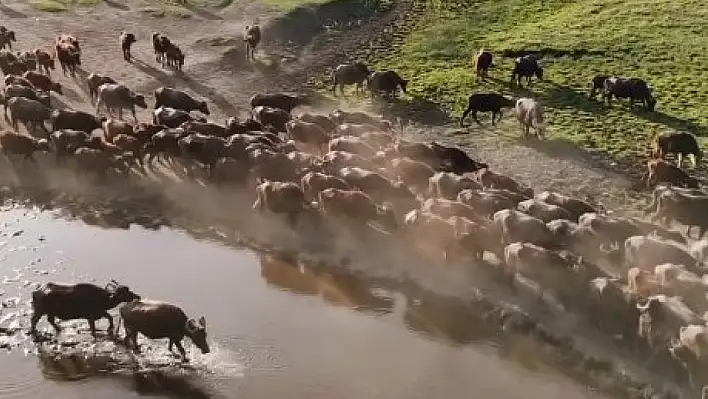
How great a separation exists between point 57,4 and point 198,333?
2304cm

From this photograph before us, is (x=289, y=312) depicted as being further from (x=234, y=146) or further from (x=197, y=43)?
(x=197, y=43)

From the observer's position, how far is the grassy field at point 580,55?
2214 centimetres

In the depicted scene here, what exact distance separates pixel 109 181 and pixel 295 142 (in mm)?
4017

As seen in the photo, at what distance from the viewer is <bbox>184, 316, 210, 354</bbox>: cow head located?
1296 cm

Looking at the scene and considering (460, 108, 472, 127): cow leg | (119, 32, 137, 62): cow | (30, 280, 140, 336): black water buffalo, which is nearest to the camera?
(30, 280, 140, 336): black water buffalo

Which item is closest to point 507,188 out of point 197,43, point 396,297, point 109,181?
point 396,297

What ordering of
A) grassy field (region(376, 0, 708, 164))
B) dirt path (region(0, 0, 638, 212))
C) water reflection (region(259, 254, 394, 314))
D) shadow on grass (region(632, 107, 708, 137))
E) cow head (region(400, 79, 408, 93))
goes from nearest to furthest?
water reflection (region(259, 254, 394, 314)), dirt path (region(0, 0, 638, 212)), shadow on grass (region(632, 107, 708, 137)), grassy field (region(376, 0, 708, 164)), cow head (region(400, 79, 408, 93))

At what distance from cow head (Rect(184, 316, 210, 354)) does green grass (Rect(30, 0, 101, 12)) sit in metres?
22.2

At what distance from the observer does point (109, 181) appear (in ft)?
63.2

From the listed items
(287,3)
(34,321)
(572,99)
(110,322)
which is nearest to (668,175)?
(572,99)

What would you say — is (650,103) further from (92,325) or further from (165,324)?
(92,325)

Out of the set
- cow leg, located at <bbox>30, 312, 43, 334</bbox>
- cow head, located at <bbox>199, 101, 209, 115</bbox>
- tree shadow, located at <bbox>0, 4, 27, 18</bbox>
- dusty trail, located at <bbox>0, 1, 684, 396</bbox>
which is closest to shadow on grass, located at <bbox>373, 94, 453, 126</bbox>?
dusty trail, located at <bbox>0, 1, 684, 396</bbox>

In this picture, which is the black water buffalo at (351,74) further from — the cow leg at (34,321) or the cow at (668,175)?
the cow leg at (34,321)

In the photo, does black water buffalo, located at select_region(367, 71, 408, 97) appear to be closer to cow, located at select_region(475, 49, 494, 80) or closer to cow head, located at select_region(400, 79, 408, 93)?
cow head, located at select_region(400, 79, 408, 93)
